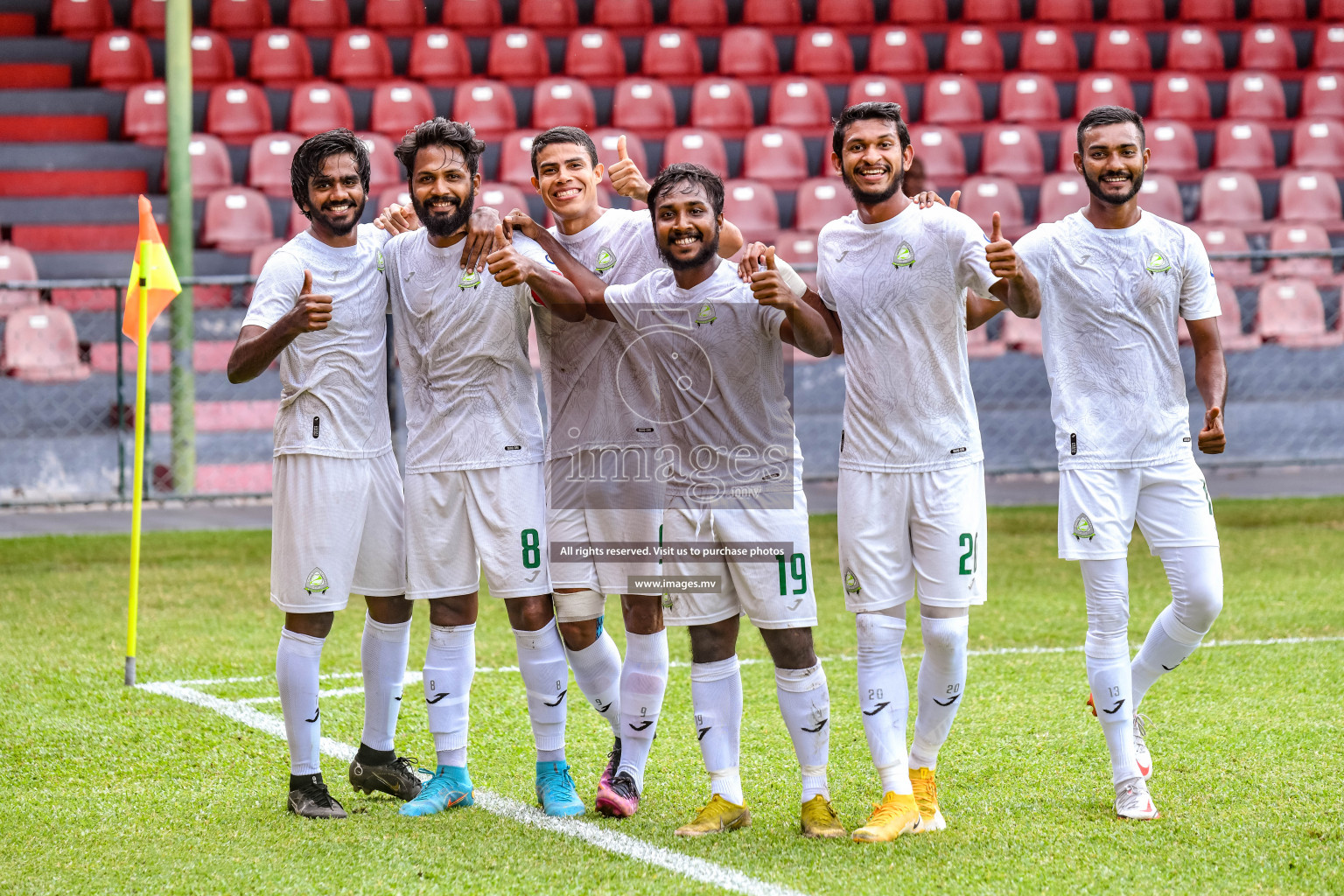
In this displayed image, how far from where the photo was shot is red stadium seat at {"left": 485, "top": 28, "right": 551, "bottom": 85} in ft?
45.6

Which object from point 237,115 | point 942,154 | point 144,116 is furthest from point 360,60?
point 942,154

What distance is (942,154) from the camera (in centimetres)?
1309

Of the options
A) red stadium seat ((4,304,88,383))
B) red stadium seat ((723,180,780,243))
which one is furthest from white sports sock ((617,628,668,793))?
red stadium seat ((723,180,780,243))

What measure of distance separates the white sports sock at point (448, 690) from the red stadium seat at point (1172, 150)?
10.7 metres

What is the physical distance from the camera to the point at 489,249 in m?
4.03

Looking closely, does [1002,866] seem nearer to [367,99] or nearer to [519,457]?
[519,457]

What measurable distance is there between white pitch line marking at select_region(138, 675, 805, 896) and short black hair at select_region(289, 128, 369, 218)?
1.77 m

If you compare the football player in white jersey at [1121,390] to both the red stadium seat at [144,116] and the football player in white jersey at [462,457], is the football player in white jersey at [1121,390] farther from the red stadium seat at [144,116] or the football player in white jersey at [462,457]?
the red stadium seat at [144,116]

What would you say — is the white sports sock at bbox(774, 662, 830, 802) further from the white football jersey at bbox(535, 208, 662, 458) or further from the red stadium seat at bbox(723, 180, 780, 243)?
the red stadium seat at bbox(723, 180, 780, 243)

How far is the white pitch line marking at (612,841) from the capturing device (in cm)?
345

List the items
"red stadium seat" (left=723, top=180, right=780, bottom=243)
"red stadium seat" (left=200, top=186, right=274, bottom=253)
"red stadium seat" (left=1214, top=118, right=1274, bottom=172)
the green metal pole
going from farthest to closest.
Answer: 1. "red stadium seat" (left=1214, top=118, right=1274, bottom=172)
2. "red stadium seat" (left=723, top=180, right=780, bottom=243)
3. "red stadium seat" (left=200, top=186, right=274, bottom=253)
4. the green metal pole

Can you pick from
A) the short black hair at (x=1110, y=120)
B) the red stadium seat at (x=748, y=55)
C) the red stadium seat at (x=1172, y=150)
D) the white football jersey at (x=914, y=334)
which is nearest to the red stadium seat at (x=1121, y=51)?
the red stadium seat at (x=1172, y=150)

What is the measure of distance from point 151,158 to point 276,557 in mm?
9660

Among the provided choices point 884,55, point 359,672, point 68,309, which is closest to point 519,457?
point 359,672
